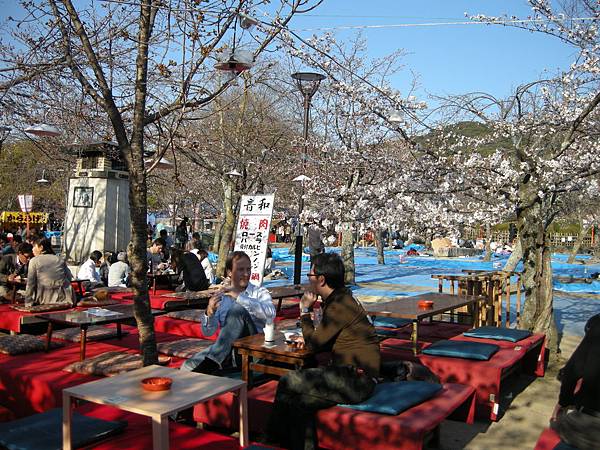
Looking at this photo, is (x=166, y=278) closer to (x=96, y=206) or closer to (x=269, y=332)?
(x=96, y=206)

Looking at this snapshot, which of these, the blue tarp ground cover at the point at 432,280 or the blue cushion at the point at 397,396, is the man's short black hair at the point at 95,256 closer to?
the blue tarp ground cover at the point at 432,280

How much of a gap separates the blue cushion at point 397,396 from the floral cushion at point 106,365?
2243mm

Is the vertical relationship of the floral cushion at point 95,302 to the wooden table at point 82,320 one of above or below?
below

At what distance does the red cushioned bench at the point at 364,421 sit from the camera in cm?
382

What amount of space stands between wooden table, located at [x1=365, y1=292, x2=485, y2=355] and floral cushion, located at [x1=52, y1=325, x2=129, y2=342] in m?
3.31

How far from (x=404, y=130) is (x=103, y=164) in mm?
8886

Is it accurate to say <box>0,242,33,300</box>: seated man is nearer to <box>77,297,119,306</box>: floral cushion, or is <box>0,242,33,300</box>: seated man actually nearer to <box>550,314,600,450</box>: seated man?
<box>77,297,119,306</box>: floral cushion

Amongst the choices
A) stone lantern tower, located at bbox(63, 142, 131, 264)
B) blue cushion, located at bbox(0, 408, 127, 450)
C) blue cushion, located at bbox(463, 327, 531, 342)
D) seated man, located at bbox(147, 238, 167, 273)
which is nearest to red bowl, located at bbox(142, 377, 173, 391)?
blue cushion, located at bbox(0, 408, 127, 450)

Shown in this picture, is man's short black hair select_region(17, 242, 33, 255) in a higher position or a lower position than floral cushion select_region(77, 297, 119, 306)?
higher

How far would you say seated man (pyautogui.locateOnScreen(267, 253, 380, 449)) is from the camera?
4070 mm

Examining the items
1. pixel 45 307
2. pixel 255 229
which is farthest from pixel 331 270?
pixel 45 307

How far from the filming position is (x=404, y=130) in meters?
8.78

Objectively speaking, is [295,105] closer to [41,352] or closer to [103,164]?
[103,164]

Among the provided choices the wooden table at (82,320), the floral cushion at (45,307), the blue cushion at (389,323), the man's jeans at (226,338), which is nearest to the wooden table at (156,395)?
the man's jeans at (226,338)
